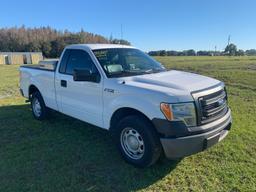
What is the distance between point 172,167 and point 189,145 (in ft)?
2.56

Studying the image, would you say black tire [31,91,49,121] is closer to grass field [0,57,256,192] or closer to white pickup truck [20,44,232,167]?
grass field [0,57,256,192]

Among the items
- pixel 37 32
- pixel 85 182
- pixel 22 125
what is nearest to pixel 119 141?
pixel 85 182

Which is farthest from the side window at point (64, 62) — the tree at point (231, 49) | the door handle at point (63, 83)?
the tree at point (231, 49)

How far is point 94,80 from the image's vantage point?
14.4 ft

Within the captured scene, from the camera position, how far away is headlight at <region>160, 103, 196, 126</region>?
3.42m

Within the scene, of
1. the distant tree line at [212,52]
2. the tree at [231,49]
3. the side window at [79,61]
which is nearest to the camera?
the side window at [79,61]

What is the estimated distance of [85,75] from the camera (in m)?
4.31

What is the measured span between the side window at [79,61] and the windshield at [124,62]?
182 millimetres

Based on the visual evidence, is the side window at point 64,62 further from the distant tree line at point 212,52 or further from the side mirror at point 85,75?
the distant tree line at point 212,52

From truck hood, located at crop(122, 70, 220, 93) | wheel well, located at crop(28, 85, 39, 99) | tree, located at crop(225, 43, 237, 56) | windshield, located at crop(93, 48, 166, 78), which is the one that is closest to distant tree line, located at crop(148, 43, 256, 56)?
tree, located at crop(225, 43, 237, 56)

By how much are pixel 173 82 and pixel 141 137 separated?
3.23 feet

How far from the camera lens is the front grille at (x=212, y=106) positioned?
3.58 m

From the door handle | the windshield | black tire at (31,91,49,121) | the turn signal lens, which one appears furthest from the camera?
black tire at (31,91,49,121)

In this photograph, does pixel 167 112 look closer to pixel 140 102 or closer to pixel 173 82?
pixel 140 102
